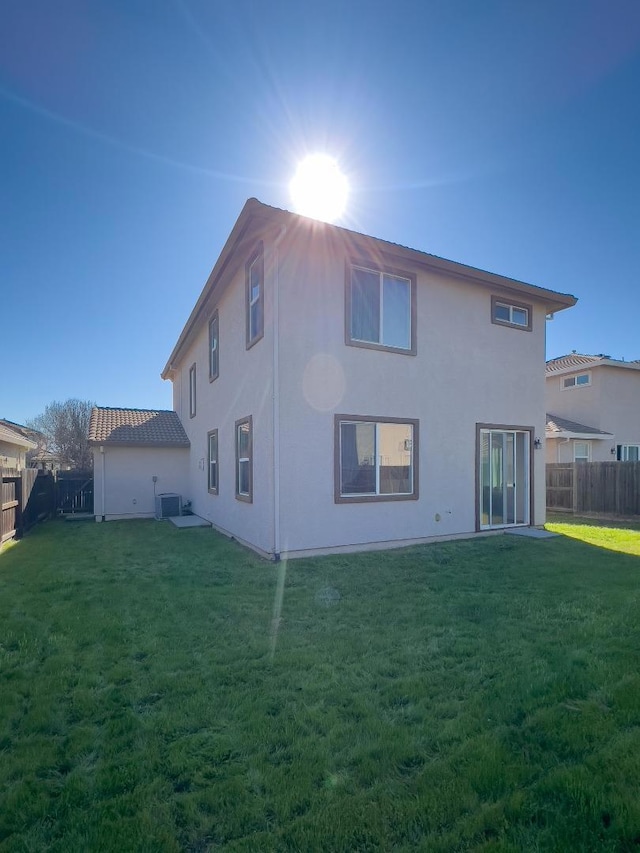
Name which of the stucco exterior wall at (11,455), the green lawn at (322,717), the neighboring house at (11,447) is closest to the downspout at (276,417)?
the green lawn at (322,717)

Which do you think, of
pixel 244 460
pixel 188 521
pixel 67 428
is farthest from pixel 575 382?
pixel 67 428

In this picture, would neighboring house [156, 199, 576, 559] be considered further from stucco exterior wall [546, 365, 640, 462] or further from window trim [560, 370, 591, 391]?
window trim [560, 370, 591, 391]

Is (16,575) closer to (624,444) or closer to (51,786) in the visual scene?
(51,786)

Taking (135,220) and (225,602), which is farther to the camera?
(135,220)

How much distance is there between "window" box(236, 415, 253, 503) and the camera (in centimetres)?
881

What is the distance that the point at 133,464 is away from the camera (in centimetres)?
1469

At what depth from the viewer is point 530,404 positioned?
10859 mm

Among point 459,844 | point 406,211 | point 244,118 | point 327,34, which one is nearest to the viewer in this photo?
point 459,844

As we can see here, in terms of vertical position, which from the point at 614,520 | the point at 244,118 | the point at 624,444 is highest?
the point at 244,118

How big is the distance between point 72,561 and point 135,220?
7.31 m

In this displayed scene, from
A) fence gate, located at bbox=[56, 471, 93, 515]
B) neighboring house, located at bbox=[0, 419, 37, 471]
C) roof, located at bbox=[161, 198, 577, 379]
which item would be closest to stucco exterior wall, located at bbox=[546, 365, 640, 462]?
roof, located at bbox=[161, 198, 577, 379]

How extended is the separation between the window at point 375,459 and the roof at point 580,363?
1486cm

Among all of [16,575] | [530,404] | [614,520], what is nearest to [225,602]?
[16,575]

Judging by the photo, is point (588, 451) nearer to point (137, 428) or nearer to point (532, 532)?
point (532, 532)
